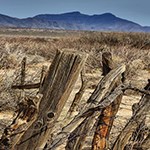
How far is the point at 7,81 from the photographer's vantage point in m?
9.55

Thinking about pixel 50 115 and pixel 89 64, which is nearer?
pixel 50 115

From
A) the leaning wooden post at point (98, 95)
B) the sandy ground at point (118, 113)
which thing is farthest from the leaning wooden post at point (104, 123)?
the sandy ground at point (118, 113)

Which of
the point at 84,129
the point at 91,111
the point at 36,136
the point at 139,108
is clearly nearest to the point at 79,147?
the point at 84,129

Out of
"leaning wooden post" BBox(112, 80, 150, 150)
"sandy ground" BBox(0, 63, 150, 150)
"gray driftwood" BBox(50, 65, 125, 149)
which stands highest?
"gray driftwood" BBox(50, 65, 125, 149)

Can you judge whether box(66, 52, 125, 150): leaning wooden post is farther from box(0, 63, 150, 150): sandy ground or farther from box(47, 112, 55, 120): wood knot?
box(0, 63, 150, 150): sandy ground

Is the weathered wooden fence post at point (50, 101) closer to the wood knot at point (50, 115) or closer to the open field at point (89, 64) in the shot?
the wood knot at point (50, 115)

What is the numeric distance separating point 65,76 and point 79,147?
1503mm

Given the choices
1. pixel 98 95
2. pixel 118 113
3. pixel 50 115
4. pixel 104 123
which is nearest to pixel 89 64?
pixel 118 113

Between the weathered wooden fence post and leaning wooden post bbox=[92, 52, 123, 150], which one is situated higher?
the weathered wooden fence post

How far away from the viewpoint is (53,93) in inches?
107

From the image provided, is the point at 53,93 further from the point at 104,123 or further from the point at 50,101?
the point at 104,123

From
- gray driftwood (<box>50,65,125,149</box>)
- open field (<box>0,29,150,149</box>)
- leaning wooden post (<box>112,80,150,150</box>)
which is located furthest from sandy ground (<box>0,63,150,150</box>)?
gray driftwood (<box>50,65,125,149</box>)

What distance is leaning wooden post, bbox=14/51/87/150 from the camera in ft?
8.84

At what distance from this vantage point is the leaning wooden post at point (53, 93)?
2693 mm
